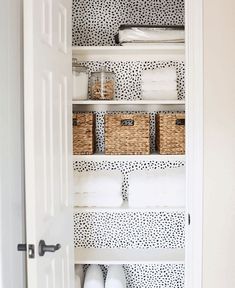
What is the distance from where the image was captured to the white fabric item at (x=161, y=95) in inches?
100

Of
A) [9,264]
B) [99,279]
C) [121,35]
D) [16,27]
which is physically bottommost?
[99,279]

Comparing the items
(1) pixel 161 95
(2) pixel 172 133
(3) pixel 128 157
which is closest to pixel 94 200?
(3) pixel 128 157

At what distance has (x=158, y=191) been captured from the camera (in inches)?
102

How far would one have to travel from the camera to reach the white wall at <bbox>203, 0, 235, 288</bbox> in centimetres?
210

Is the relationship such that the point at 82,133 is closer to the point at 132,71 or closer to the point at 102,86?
the point at 102,86

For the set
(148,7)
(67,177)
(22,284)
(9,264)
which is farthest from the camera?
(148,7)

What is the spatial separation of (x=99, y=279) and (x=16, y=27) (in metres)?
1.58

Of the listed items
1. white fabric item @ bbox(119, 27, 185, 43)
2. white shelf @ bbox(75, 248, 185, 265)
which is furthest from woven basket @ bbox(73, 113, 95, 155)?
white shelf @ bbox(75, 248, 185, 265)

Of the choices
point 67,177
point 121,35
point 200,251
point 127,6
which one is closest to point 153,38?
point 121,35

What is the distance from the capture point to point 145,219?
9.20ft

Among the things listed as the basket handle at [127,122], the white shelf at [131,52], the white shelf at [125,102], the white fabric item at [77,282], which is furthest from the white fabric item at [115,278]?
the white shelf at [131,52]

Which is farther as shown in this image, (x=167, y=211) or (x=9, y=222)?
(x=167, y=211)

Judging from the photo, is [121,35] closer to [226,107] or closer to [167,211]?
[226,107]

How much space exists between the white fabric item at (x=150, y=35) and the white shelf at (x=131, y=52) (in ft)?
0.11
